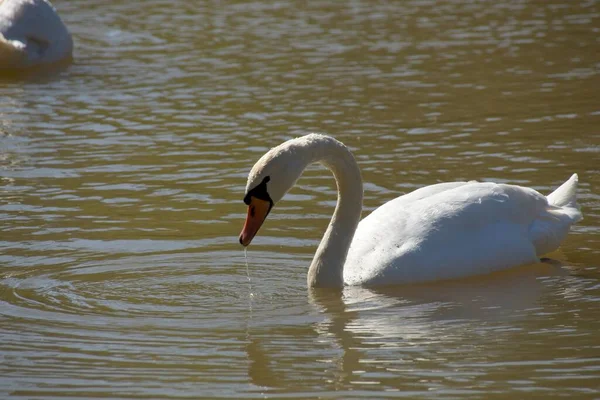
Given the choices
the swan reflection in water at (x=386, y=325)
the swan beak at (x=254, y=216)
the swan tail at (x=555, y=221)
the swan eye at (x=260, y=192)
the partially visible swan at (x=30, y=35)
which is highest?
the partially visible swan at (x=30, y=35)

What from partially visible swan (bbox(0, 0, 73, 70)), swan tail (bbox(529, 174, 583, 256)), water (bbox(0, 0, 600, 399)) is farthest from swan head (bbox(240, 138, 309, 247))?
partially visible swan (bbox(0, 0, 73, 70))

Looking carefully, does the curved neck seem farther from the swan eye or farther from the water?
the swan eye

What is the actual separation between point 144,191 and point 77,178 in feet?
2.56

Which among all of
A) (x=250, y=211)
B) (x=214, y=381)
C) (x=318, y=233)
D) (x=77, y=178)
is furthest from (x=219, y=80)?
(x=214, y=381)

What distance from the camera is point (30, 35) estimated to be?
1728 cm

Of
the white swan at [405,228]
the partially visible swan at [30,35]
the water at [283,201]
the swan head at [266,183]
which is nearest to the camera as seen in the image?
the water at [283,201]

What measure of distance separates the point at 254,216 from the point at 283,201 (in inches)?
98.7

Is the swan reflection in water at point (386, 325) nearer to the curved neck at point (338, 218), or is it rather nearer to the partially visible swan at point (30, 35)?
the curved neck at point (338, 218)

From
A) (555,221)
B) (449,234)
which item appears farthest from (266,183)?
(555,221)

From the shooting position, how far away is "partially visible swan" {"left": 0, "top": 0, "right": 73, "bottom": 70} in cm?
1666

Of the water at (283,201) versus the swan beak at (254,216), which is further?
the swan beak at (254,216)

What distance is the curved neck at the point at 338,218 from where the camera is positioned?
26.2 ft

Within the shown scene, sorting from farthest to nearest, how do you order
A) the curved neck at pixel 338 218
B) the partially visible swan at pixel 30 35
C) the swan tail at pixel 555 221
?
the partially visible swan at pixel 30 35, the swan tail at pixel 555 221, the curved neck at pixel 338 218

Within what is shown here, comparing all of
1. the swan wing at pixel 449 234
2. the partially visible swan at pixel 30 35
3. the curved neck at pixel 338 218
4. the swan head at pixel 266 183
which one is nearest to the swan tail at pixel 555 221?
the swan wing at pixel 449 234
